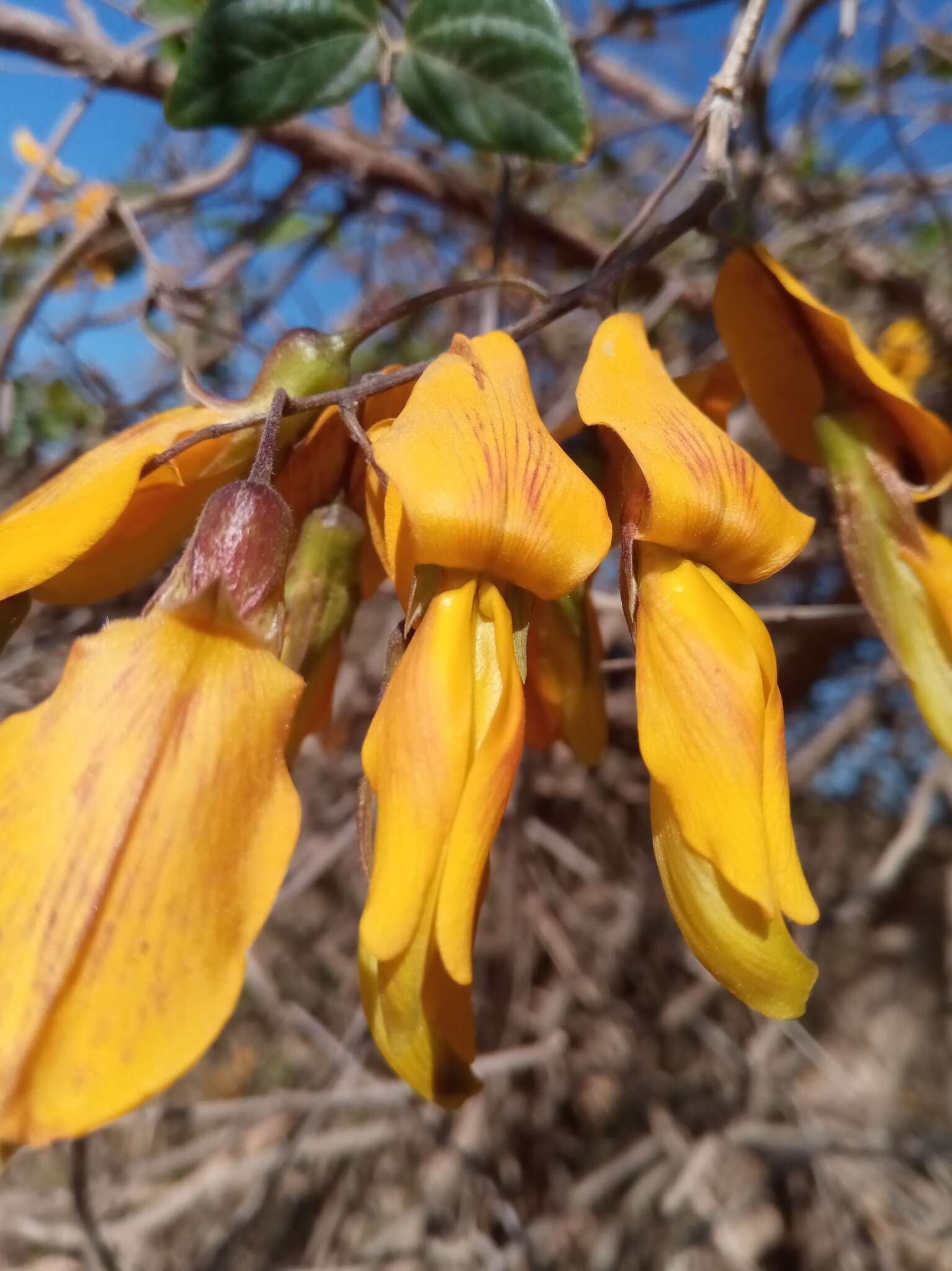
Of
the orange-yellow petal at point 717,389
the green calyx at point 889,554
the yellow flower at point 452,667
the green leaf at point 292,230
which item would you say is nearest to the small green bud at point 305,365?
the yellow flower at point 452,667

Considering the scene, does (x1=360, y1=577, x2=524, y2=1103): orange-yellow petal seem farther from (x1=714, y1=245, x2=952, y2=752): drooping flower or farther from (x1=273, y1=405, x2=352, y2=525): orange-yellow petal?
(x1=714, y1=245, x2=952, y2=752): drooping flower

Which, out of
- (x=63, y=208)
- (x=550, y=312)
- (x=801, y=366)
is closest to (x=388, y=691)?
(x=550, y=312)

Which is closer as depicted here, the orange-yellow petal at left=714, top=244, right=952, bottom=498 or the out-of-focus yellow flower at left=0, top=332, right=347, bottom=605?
the out-of-focus yellow flower at left=0, top=332, right=347, bottom=605

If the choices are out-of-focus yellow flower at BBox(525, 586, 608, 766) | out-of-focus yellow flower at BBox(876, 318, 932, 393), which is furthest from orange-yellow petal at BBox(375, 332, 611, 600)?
out-of-focus yellow flower at BBox(876, 318, 932, 393)

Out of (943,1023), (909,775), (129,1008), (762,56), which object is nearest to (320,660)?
(129,1008)

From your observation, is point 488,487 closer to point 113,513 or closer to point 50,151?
point 113,513

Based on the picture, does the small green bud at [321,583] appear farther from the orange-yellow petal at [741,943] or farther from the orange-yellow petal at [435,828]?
the orange-yellow petal at [741,943]
